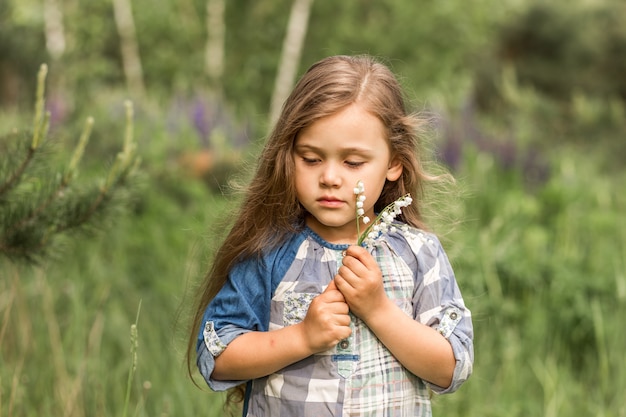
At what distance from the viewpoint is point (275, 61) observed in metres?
11.5

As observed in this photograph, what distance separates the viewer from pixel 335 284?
5.19ft

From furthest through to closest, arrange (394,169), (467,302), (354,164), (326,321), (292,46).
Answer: (292,46), (467,302), (394,169), (354,164), (326,321)

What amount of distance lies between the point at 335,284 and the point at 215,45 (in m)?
9.91

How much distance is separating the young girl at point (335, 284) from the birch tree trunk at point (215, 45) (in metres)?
9.21

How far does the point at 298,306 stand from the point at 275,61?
10.1 meters

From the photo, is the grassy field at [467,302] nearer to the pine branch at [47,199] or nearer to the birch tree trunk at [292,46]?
the pine branch at [47,199]

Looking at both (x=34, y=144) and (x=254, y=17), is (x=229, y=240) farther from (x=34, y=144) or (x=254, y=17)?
(x=254, y=17)

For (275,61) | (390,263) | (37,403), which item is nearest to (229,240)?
(390,263)

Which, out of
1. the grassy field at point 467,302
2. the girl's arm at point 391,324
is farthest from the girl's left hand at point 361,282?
the grassy field at point 467,302

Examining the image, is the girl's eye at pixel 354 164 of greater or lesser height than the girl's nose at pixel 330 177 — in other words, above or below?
above

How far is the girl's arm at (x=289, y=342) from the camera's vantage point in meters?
1.54

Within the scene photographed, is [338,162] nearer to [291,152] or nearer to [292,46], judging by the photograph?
[291,152]

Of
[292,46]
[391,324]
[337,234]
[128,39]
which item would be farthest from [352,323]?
[128,39]

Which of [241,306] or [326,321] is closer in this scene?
[326,321]
